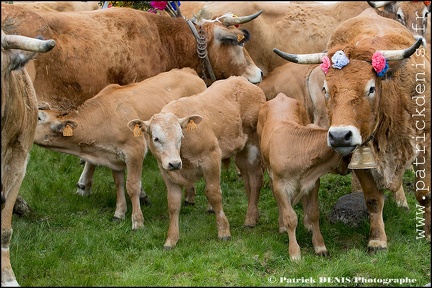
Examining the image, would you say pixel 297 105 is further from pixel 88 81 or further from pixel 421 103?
pixel 88 81

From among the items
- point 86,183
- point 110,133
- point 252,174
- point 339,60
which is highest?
point 339,60

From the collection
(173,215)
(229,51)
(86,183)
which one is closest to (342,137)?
(173,215)

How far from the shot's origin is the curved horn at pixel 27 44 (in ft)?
24.2

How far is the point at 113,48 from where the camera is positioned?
466 inches

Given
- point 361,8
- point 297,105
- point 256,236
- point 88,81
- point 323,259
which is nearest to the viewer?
point 323,259

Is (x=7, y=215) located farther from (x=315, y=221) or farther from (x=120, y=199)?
(x=315, y=221)

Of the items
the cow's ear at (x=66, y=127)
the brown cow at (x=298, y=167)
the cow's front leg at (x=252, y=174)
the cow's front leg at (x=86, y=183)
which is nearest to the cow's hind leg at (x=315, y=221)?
the brown cow at (x=298, y=167)

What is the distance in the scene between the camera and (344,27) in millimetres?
10914

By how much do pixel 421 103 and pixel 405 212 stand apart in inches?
86.8

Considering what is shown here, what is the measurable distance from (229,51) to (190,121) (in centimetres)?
379

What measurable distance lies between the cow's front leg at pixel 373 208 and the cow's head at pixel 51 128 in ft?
13.0

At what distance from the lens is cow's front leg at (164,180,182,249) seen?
31.3 ft

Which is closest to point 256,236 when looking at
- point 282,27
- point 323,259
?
point 323,259

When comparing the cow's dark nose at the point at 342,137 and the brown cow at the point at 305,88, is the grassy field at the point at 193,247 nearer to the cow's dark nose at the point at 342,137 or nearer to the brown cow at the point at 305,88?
the brown cow at the point at 305,88
